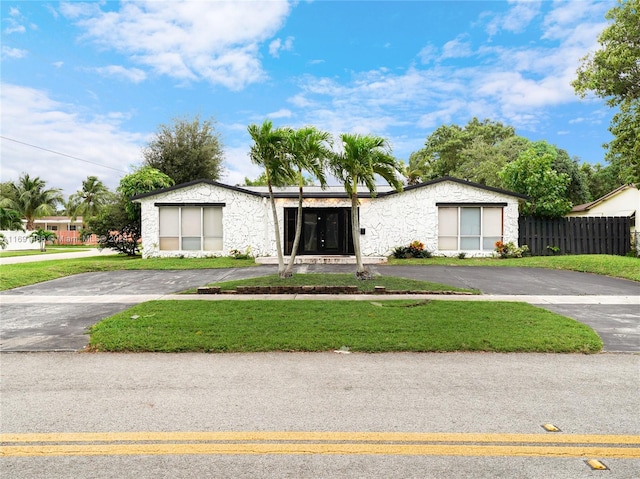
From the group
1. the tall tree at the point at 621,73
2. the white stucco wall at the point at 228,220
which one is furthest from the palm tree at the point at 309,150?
the tall tree at the point at 621,73

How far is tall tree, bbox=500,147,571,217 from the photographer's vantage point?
18.9 metres

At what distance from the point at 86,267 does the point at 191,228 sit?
16.3ft

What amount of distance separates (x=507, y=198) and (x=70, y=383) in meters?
18.7

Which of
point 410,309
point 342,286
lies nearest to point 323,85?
point 342,286

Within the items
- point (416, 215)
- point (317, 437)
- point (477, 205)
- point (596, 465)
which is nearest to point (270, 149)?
point (317, 437)

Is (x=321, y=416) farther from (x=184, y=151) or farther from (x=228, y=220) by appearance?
(x=184, y=151)

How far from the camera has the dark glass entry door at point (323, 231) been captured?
18.7 meters

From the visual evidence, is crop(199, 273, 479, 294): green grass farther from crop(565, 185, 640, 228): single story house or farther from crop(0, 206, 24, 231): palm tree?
crop(0, 206, 24, 231): palm tree

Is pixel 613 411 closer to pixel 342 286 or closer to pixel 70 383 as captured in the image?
pixel 70 383

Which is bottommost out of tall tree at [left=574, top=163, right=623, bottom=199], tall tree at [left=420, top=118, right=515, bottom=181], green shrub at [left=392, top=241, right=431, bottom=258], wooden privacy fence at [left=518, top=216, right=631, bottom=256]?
green shrub at [left=392, top=241, right=431, bottom=258]

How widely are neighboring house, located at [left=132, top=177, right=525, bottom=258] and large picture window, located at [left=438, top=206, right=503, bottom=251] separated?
44mm

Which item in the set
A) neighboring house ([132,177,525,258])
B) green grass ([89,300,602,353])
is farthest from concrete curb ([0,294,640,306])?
neighboring house ([132,177,525,258])

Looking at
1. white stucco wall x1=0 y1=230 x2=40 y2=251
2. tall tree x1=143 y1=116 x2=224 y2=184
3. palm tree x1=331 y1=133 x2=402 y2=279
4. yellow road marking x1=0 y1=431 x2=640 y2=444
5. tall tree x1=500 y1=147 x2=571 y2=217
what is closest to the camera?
yellow road marking x1=0 y1=431 x2=640 y2=444

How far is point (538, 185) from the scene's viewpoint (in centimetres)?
1970
